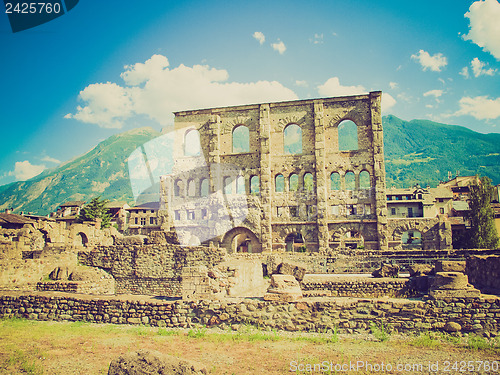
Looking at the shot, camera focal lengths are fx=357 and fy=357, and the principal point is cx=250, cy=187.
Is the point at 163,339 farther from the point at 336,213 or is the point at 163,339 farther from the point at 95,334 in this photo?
the point at 336,213

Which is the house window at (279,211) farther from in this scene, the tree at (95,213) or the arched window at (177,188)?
the tree at (95,213)

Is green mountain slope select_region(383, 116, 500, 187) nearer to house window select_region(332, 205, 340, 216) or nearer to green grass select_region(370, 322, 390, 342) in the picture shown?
house window select_region(332, 205, 340, 216)

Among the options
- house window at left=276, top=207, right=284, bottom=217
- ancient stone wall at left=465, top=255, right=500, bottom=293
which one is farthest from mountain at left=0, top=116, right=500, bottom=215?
ancient stone wall at left=465, top=255, right=500, bottom=293

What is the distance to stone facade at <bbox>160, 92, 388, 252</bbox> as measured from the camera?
29.6m

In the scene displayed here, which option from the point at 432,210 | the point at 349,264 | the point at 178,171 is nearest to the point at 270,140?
the point at 178,171

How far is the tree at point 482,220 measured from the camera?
3653 centimetres

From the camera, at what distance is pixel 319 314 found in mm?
8328

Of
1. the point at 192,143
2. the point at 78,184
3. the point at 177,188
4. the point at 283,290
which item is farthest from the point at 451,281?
the point at 78,184

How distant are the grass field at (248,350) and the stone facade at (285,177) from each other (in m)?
21.9

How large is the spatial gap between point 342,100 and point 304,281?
65.5ft

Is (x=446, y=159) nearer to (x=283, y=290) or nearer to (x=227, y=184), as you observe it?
(x=227, y=184)

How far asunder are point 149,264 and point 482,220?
1402 inches

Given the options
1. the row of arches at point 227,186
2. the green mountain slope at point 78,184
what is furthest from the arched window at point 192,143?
the green mountain slope at point 78,184

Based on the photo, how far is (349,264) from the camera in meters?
22.0
